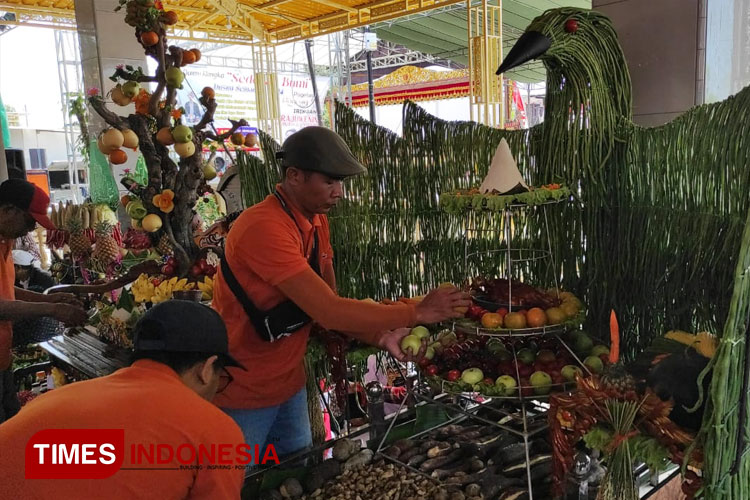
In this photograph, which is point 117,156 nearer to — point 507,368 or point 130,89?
point 130,89

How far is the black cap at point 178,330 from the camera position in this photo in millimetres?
1125

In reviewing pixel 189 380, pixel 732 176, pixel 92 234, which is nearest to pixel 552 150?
pixel 732 176

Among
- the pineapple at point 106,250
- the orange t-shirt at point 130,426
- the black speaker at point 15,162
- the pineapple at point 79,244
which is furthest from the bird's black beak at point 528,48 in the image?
the black speaker at point 15,162

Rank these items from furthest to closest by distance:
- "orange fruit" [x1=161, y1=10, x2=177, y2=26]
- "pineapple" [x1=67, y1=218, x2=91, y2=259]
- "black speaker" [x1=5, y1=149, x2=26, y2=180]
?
"black speaker" [x1=5, y1=149, x2=26, y2=180] < "pineapple" [x1=67, y1=218, x2=91, y2=259] < "orange fruit" [x1=161, y1=10, x2=177, y2=26]

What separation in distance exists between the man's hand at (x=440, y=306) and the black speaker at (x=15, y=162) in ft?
14.2

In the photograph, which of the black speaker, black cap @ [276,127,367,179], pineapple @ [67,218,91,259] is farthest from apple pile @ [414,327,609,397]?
the black speaker

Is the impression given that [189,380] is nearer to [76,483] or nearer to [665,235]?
[76,483]

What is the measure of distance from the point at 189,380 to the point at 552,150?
5.14 ft

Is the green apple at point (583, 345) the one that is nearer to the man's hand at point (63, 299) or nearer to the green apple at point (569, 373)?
the green apple at point (569, 373)

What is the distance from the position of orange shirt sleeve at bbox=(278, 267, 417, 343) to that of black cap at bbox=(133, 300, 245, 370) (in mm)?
397

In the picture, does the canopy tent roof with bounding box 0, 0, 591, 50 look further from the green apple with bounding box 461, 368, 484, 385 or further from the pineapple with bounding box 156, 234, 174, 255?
the green apple with bounding box 461, 368, 484, 385

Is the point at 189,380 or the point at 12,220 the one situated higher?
the point at 12,220

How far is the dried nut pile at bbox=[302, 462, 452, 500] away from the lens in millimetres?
1803

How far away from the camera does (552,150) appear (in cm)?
218
